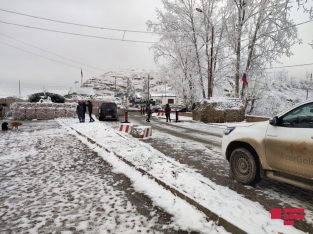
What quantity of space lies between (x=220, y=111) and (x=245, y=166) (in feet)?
52.0

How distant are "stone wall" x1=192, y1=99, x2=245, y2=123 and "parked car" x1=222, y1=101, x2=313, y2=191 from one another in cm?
1530

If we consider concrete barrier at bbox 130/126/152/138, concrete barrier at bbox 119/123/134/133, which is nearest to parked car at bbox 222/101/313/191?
concrete barrier at bbox 130/126/152/138

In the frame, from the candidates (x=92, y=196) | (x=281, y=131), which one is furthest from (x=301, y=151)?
(x=92, y=196)

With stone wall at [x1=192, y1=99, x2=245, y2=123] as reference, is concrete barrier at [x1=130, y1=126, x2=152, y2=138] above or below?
below

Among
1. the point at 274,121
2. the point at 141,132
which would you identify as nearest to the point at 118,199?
the point at 274,121

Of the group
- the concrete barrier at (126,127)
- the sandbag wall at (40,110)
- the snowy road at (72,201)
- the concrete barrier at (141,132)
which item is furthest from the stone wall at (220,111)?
the snowy road at (72,201)

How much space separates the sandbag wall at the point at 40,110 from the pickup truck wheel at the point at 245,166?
19915 mm

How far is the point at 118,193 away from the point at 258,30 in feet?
78.6

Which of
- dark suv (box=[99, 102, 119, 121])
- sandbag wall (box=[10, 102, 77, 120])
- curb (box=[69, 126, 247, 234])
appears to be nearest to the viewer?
curb (box=[69, 126, 247, 234])

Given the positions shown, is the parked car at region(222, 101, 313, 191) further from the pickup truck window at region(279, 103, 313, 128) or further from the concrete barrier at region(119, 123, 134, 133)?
the concrete barrier at region(119, 123, 134, 133)

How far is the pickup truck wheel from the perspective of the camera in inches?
161

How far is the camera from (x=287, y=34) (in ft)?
67.4

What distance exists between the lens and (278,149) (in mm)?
3611

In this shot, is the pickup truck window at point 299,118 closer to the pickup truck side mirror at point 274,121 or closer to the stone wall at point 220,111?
the pickup truck side mirror at point 274,121
